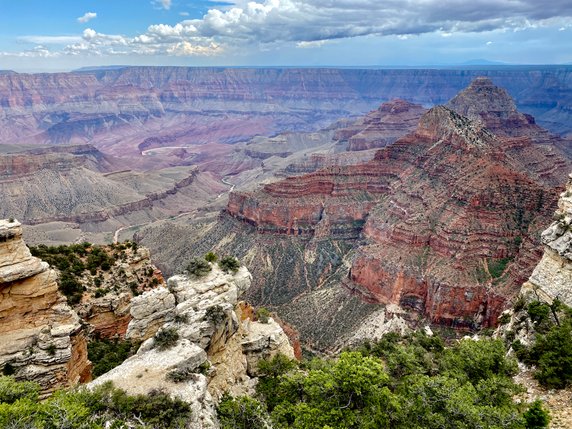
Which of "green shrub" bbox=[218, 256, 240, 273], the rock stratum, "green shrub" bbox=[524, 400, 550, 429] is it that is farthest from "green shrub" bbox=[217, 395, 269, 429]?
the rock stratum

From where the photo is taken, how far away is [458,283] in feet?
227

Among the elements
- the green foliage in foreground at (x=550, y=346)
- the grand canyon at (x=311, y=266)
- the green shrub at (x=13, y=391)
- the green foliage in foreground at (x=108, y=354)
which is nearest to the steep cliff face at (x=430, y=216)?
the grand canyon at (x=311, y=266)

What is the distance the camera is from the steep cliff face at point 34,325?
95.0ft

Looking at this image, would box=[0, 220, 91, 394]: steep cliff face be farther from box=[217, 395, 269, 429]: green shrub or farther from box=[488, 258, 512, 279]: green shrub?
box=[488, 258, 512, 279]: green shrub

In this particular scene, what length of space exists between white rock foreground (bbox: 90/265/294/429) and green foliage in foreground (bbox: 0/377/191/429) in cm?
95

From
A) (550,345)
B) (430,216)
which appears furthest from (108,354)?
(430,216)

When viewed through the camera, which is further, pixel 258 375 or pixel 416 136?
pixel 416 136

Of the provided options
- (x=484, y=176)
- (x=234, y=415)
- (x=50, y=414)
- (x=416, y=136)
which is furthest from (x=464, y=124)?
(x=50, y=414)

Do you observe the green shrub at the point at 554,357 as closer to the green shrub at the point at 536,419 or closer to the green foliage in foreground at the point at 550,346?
the green foliage in foreground at the point at 550,346

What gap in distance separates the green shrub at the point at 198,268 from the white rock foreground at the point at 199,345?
19.8 inches

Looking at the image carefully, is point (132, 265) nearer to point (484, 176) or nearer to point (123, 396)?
point (123, 396)

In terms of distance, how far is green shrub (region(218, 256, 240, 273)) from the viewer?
39.7 metres

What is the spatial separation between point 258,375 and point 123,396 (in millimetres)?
14254

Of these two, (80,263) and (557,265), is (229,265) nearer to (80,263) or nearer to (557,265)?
(80,263)
